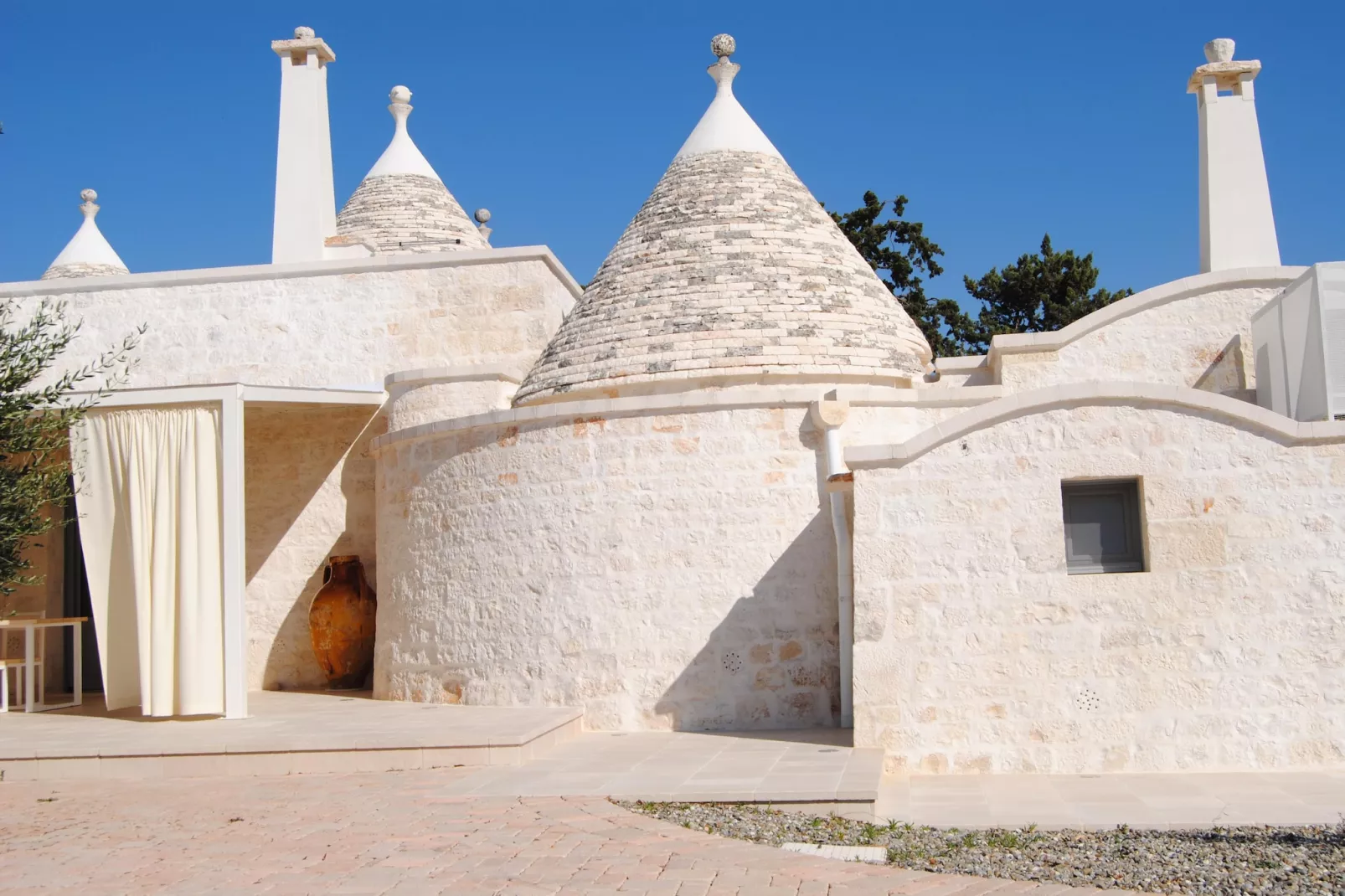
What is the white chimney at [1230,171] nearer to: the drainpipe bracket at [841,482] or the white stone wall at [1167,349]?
the white stone wall at [1167,349]

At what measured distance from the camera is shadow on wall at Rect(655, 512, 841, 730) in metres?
10.6

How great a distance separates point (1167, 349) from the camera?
1353cm

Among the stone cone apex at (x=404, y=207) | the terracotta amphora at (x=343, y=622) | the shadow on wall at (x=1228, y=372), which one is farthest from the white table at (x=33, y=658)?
the shadow on wall at (x=1228, y=372)

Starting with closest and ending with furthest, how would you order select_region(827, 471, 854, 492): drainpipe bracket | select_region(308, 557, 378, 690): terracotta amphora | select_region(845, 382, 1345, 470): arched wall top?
select_region(845, 382, 1345, 470): arched wall top
select_region(827, 471, 854, 492): drainpipe bracket
select_region(308, 557, 378, 690): terracotta amphora

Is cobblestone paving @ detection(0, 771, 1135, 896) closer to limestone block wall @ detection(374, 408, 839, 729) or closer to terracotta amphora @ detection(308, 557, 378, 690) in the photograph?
limestone block wall @ detection(374, 408, 839, 729)

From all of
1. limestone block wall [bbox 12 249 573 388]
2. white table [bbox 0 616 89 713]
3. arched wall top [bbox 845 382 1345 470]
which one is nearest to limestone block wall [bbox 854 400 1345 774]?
arched wall top [bbox 845 382 1345 470]

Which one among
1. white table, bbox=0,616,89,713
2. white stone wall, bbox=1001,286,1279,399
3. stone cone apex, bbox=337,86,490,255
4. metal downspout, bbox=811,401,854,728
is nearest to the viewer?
metal downspout, bbox=811,401,854,728

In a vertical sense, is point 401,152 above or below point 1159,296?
above

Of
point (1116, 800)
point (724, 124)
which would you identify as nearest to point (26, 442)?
point (724, 124)

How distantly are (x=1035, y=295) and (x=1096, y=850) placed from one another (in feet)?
99.1

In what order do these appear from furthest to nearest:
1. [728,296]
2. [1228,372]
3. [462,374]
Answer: [462,374] → [1228,372] → [728,296]

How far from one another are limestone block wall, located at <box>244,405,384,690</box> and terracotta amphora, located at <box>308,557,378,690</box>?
1.12ft

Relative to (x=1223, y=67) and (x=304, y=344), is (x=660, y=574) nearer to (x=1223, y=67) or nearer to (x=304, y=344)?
(x=304, y=344)

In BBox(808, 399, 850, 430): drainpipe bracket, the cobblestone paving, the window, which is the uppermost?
→ BBox(808, 399, 850, 430): drainpipe bracket
